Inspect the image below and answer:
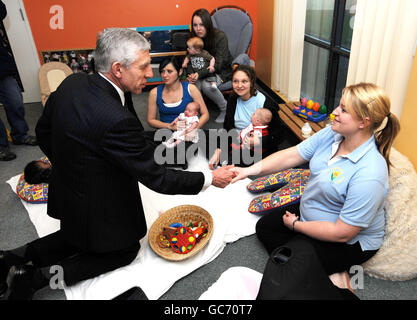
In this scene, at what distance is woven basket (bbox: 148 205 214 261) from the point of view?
1.98 m

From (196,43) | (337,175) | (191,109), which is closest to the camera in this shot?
(337,175)

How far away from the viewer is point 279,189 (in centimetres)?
238

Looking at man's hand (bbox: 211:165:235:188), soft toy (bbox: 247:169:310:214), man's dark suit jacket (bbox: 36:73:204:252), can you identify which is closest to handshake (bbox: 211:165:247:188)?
man's hand (bbox: 211:165:235:188)

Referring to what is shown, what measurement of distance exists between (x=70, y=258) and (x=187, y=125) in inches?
66.1

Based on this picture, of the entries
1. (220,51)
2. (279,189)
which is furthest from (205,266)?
(220,51)

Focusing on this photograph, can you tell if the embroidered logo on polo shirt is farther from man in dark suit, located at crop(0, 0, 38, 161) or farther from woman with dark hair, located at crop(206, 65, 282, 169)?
man in dark suit, located at crop(0, 0, 38, 161)

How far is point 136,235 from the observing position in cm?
179

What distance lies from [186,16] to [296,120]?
264 cm

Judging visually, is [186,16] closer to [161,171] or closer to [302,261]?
[161,171]

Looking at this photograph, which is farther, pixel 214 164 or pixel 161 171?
pixel 214 164

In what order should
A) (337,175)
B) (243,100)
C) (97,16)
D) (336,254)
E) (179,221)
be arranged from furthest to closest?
(97,16) < (243,100) < (179,221) < (336,254) < (337,175)

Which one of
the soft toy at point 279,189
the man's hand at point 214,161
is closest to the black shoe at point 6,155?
the man's hand at point 214,161

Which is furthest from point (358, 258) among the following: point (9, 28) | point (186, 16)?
point (9, 28)

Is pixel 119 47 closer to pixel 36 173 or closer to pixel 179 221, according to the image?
pixel 179 221
